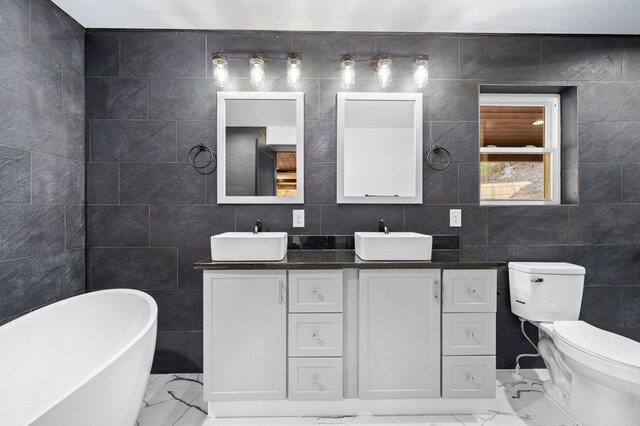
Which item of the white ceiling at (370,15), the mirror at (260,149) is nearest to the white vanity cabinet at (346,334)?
the mirror at (260,149)

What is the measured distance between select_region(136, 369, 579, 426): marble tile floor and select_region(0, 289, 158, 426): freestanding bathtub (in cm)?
46

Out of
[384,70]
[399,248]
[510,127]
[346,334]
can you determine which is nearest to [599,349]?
[399,248]

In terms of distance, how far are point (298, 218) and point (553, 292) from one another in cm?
170

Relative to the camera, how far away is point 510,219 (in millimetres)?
2322

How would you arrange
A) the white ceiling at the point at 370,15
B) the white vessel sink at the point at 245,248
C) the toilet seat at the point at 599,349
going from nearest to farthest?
the toilet seat at the point at 599,349, the white vessel sink at the point at 245,248, the white ceiling at the point at 370,15

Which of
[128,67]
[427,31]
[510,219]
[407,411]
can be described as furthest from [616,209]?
[128,67]

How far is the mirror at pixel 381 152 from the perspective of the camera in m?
2.29

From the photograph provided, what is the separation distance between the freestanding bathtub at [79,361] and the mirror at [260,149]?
92 centimetres

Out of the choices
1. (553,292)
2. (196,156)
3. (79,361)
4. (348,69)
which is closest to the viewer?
(79,361)

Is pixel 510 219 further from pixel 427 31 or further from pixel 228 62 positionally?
pixel 228 62

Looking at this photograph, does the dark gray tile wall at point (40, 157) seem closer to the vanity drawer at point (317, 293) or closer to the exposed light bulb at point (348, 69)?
the vanity drawer at point (317, 293)

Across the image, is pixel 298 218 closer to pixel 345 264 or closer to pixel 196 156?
pixel 345 264

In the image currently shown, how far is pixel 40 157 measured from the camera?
1906 millimetres

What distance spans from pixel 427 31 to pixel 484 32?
0.41 metres
